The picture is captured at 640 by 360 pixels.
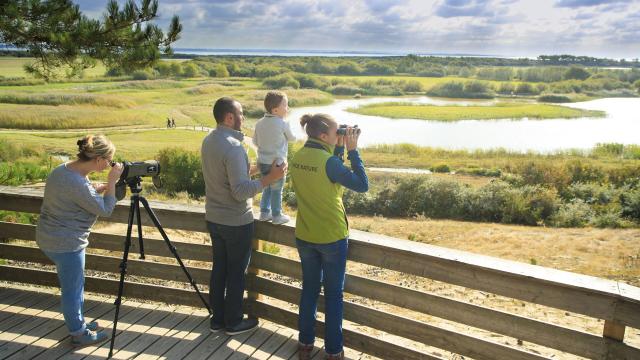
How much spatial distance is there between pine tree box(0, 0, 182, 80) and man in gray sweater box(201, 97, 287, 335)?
5338 mm

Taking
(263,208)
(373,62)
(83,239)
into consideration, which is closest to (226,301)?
(263,208)

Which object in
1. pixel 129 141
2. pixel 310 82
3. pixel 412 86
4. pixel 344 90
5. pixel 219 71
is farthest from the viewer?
pixel 412 86

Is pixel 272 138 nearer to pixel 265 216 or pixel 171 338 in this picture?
pixel 265 216

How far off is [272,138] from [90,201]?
145cm

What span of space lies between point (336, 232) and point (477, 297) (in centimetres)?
754

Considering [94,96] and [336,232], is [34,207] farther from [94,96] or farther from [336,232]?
[94,96]

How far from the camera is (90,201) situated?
11.4 ft

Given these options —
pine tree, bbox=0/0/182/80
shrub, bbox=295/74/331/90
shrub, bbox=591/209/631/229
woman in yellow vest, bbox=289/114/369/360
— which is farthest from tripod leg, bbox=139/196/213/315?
shrub, bbox=295/74/331/90

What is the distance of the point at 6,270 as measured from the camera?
16.3 feet

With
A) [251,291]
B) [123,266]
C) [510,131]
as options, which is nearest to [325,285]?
[251,291]

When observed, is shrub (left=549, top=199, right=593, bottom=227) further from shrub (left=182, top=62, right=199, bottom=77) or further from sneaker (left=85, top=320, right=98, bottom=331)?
shrub (left=182, top=62, right=199, bottom=77)

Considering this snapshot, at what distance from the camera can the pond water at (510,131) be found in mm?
57531

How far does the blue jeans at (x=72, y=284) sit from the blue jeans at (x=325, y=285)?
1.56 metres

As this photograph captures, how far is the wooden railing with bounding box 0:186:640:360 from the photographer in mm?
2854
